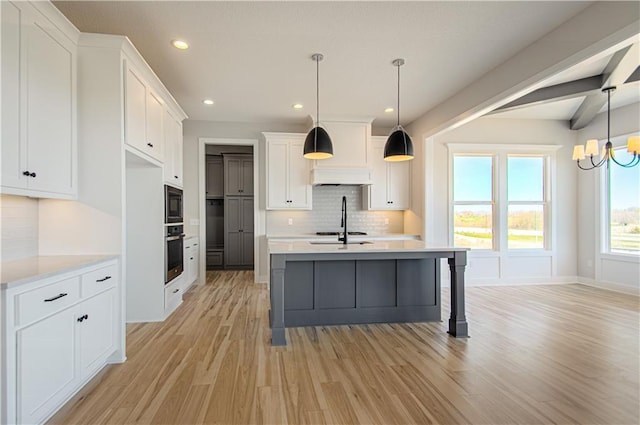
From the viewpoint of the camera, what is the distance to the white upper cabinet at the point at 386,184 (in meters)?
5.64

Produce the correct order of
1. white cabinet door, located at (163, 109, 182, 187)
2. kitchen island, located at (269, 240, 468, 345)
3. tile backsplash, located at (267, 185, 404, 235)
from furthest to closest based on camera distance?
tile backsplash, located at (267, 185, 404, 235), white cabinet door, located at (163, 109, 182, 187), kitchen island, located at (269, 240, 468, 345)

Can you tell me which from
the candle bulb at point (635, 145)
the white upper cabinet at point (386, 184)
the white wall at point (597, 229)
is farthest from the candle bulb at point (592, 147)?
the white upper cabinet at point (386, 184)

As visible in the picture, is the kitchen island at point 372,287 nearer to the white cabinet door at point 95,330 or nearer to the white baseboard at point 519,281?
the white cabinet door at point 95,330

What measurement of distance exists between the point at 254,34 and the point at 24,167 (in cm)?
201

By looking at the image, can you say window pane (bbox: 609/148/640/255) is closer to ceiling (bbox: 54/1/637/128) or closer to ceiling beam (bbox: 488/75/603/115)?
ceiling beam (bbox: 488/75/603/115)

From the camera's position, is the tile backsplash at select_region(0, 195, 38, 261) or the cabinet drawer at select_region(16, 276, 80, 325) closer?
the cabinet drawer at select_region(16, 276, 80, 325)

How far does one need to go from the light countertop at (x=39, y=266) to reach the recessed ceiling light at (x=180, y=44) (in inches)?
79.1

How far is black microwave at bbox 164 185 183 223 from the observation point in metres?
3.73

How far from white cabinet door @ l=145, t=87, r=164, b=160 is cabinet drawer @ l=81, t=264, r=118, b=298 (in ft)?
4.16

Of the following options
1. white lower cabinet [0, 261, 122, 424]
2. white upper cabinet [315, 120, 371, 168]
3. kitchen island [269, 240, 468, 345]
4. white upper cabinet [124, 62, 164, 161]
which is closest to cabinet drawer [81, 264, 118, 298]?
white lower cabinet [0, 261, 122, 424]

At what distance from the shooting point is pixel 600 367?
251cm

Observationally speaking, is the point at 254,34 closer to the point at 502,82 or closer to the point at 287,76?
the point at 287,76

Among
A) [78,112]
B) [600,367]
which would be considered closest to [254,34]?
[78,112]

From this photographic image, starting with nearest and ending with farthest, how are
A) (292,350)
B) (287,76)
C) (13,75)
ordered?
(13,75) < (292,350) < (287,76)
